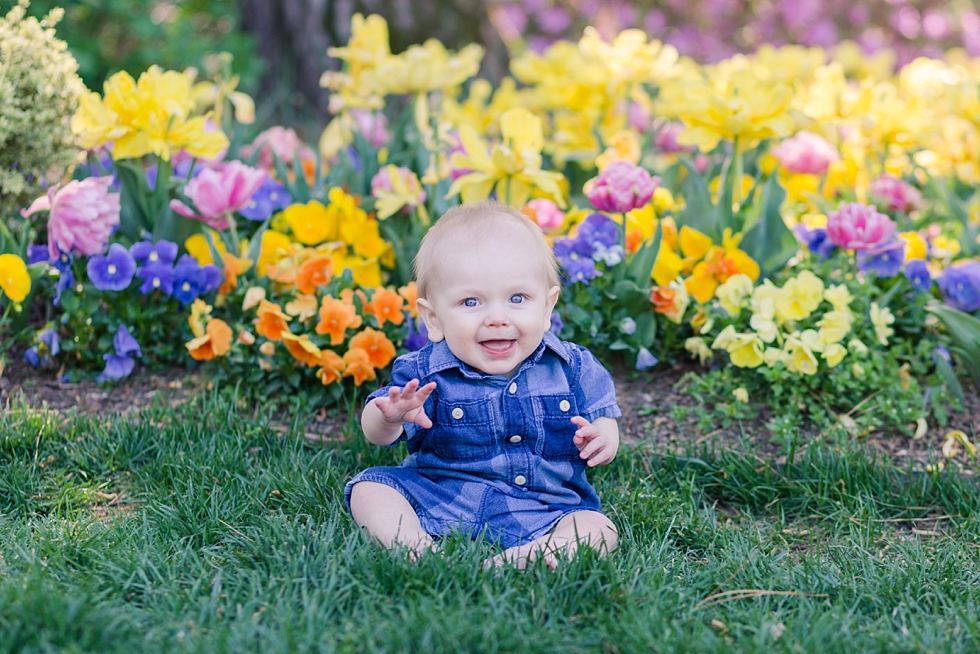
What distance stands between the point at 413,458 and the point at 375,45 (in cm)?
199

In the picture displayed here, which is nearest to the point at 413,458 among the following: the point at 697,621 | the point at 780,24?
the point at 697,621

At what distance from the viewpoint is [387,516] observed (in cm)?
200

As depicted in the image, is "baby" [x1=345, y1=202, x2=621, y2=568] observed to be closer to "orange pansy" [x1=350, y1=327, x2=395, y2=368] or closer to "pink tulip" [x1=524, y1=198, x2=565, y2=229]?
"orange pansy" [x1=350, y1=327, x2=395, y2=368]

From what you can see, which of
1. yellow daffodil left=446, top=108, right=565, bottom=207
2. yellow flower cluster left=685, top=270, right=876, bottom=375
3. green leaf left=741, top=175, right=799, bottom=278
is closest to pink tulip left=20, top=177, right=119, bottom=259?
yellow daffodil left=446, top=108, right=565, bottom=207

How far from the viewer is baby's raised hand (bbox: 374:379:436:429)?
193 centimetres

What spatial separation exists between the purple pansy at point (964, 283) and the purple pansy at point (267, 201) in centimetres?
211

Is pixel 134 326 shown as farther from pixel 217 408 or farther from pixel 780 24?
pixel 780 24

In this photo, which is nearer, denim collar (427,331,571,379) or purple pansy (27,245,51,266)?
denim collar (427,331,571,379)

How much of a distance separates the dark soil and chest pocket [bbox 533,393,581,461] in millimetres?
438

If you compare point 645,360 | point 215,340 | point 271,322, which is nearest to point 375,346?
point 271,322

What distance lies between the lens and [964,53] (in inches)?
323

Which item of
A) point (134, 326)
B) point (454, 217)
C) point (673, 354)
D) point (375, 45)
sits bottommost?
point (673, 354)

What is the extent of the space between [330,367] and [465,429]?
2.11 feet

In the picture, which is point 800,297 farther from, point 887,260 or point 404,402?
point 404,402
